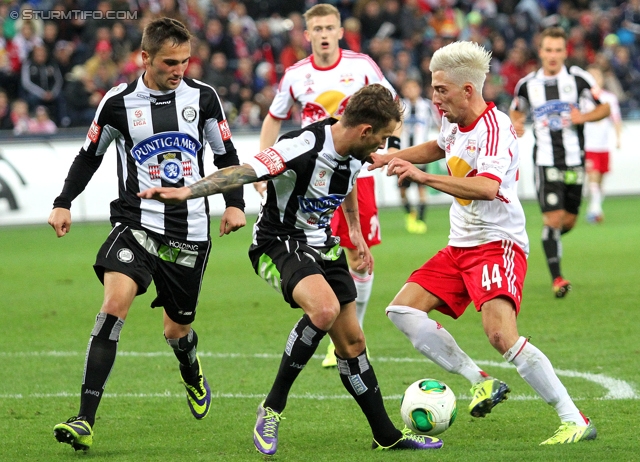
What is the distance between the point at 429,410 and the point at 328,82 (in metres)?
3.68

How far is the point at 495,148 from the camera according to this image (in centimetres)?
541

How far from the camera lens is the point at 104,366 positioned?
5285mm

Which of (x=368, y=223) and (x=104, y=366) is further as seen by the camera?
(x=368, y=223)

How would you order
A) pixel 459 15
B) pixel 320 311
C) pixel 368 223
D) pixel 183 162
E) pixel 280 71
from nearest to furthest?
pixel 320 311
pixel 183 162
pixel 368 223
pixel 280 71
pixel 459 15

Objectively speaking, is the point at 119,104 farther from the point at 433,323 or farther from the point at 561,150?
the point at 561,150

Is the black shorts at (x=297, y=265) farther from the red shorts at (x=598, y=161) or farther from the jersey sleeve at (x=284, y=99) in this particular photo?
the red shorts at (x=598, y=161)

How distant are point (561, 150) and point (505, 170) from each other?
18.5 feet

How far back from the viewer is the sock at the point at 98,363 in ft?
17.0

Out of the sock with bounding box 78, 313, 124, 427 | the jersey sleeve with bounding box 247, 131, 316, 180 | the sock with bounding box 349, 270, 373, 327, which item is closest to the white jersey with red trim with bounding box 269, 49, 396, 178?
the sock with bounding box 349, 270, 373, 327

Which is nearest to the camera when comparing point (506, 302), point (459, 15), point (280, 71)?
point (506, 302)

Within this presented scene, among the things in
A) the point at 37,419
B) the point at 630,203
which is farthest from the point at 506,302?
the point at 630,203

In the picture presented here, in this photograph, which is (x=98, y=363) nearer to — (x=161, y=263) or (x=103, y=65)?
(x=161, y=263)

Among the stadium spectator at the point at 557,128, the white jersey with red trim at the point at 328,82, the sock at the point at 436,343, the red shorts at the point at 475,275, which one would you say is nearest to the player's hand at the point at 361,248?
the red shorts at the point at 475,275

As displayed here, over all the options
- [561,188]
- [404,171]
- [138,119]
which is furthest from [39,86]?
[404,171]
